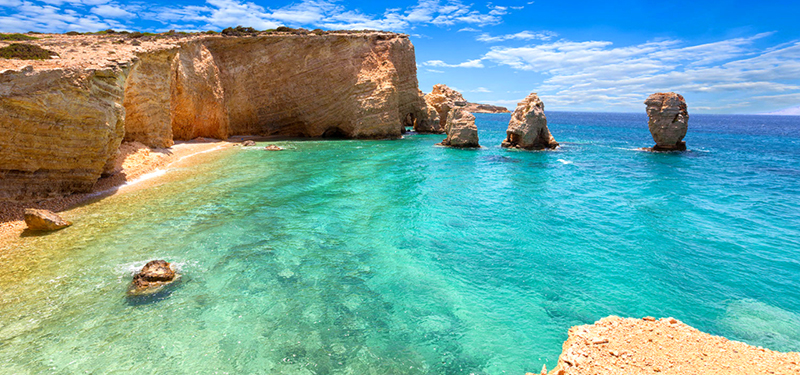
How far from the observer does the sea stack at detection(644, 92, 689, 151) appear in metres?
37.4

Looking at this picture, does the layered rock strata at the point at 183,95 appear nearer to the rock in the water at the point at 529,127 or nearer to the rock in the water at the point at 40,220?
the rock in the water at the point at 40,220

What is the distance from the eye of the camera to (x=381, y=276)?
1136 cm

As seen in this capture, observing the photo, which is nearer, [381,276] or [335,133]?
[381,276]

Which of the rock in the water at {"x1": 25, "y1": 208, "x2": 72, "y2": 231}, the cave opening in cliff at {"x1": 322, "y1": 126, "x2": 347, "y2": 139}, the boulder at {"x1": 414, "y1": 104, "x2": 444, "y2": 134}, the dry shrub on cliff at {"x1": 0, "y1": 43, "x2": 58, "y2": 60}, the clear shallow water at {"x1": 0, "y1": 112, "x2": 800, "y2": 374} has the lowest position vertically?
the clear shallow water at {"x1": 0, "y1": 112, "x2": 800, "y2": 374}

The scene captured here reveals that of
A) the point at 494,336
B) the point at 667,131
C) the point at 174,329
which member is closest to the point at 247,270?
the point at 174,329

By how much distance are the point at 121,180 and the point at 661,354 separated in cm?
2475

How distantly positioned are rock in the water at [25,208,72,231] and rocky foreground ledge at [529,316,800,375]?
16.8 meters

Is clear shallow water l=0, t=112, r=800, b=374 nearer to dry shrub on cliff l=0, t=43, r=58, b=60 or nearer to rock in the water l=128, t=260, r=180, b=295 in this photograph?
rock in the water l=128, t=260, r=180, b=295

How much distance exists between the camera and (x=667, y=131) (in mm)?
39406

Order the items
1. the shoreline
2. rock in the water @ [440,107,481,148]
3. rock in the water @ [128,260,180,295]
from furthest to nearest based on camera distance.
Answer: rock in the water @ [440,107,481,148] → the shoreline → rock in the water @ [128,260,180,295]

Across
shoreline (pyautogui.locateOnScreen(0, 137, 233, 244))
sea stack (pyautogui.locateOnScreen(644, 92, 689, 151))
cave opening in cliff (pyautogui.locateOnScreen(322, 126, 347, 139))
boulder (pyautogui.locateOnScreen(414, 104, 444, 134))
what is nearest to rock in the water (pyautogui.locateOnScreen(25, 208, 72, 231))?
shoreline (pyautogui.locateOnScreen(0, 137, 233, 244))

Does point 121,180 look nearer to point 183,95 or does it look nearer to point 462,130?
point 183,95

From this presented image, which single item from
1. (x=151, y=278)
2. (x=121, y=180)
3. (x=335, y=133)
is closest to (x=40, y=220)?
(x=151, y=278)

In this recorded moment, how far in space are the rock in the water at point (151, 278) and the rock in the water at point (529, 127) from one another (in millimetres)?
35322
